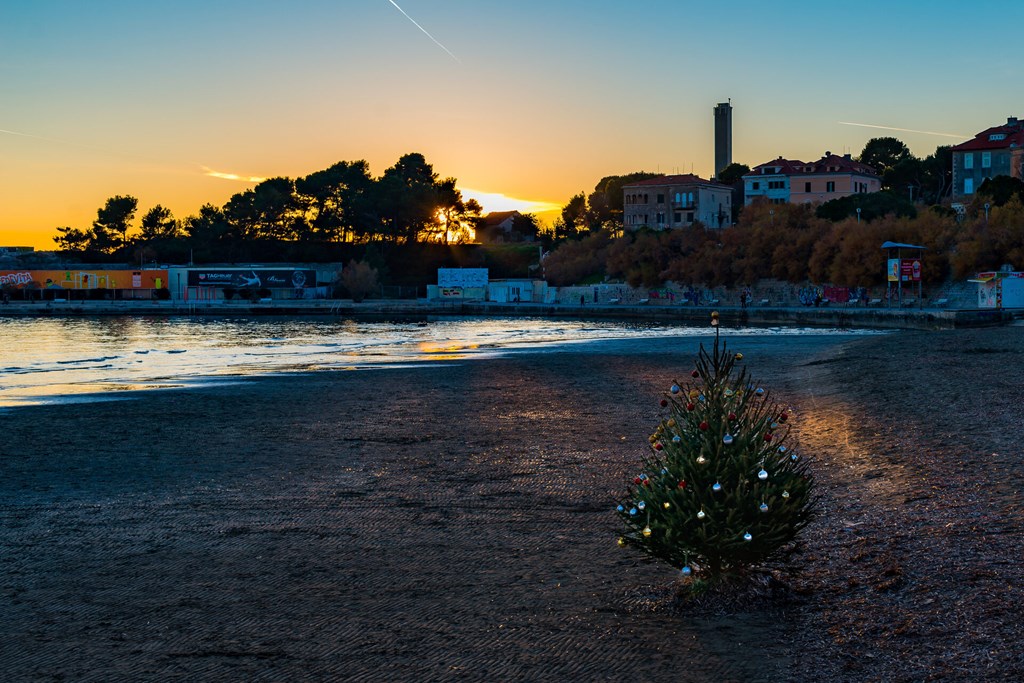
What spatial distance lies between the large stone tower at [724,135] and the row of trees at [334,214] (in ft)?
200

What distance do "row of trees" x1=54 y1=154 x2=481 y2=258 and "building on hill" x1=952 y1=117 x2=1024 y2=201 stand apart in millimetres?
62290

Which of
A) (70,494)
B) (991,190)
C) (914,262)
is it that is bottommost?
(70,494)

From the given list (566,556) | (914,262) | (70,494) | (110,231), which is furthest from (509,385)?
(110,231)

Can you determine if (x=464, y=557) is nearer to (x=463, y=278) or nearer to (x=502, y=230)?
(x=463, y=278)

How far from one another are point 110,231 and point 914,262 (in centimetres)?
11393

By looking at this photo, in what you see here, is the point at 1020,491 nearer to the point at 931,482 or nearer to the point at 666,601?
the point at 931,482

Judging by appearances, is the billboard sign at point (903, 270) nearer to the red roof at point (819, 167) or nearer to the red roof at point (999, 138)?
the red roof at point (999, 138)

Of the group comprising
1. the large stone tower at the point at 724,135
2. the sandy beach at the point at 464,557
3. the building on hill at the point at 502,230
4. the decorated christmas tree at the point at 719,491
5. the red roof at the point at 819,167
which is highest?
the large stone tower at the point at 724,135

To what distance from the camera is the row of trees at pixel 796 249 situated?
71.6 m

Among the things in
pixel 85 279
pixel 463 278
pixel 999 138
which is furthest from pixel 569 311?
pixel 85 279

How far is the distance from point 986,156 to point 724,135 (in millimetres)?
66435

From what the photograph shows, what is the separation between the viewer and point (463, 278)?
113 m

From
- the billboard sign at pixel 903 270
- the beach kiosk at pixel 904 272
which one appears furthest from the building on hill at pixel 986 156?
the billboard sign at pixel 903 270

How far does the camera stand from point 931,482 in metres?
10.8
